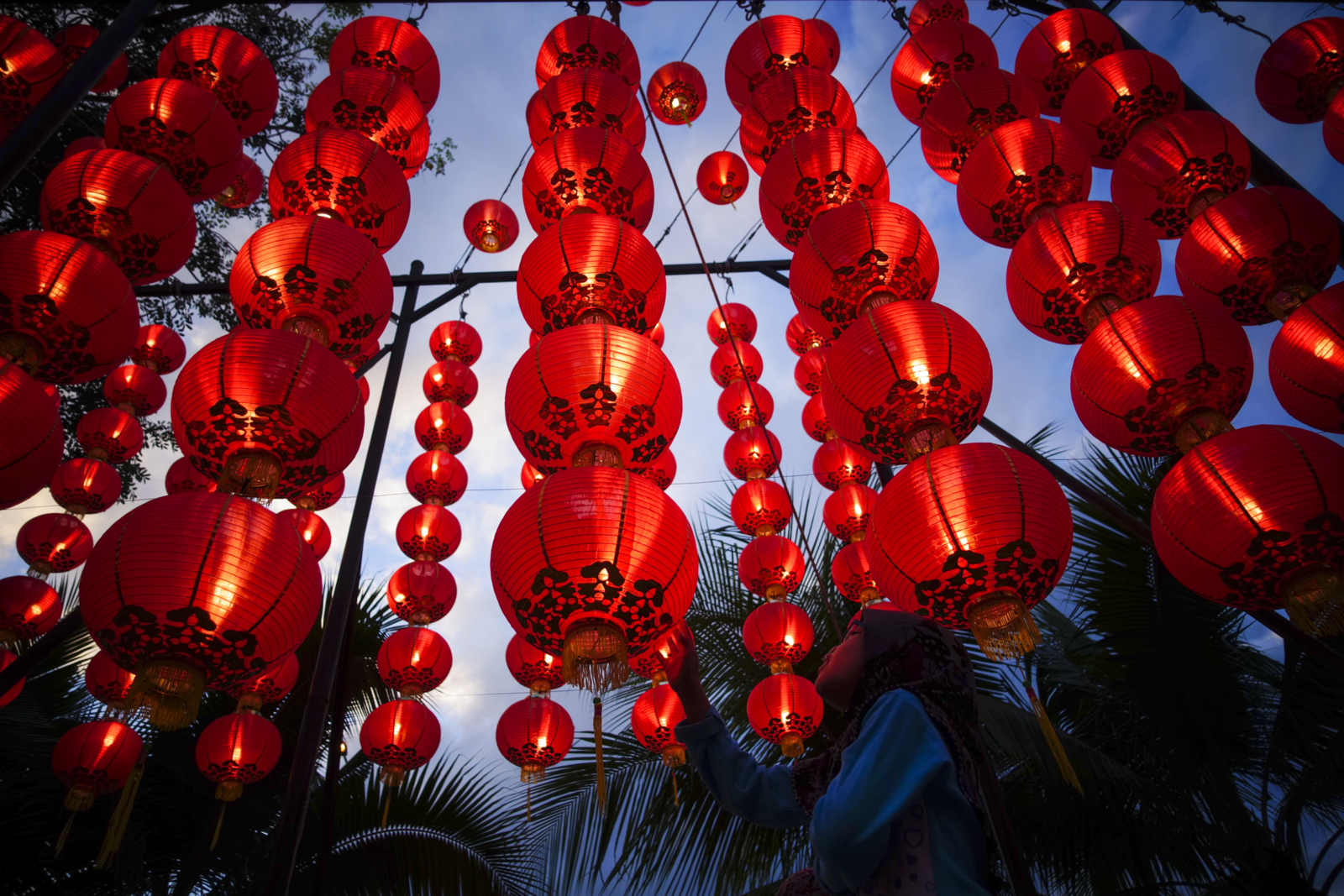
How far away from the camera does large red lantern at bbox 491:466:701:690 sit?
2035 millimetres

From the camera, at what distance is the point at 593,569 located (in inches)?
81.0

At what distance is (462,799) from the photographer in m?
5.98

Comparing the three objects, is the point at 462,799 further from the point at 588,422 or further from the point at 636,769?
the point at 588,422

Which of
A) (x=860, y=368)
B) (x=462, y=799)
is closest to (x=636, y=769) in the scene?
(x=462, y=799)

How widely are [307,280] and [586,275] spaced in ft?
3.38

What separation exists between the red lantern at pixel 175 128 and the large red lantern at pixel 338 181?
40cm

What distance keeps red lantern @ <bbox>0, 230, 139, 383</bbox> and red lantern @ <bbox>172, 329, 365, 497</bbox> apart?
22.6 inches

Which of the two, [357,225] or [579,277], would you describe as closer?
[579,277]

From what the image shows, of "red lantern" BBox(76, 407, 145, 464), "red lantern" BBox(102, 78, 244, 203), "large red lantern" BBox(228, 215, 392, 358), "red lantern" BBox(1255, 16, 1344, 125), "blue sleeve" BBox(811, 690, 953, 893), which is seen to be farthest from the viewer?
"red lantern" BBox(76, 407, 145, 464)

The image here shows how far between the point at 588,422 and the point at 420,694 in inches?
111

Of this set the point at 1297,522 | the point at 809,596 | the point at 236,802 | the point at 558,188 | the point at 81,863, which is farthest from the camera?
the point at 809,596

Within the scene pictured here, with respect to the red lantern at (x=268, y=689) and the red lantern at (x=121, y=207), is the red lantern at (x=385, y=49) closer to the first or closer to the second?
the red lantern at (x=121, y=207)

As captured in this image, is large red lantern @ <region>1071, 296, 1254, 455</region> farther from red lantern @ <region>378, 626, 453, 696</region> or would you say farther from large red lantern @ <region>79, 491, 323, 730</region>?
red lantern @ <region>378, 626, 453, 696</region>

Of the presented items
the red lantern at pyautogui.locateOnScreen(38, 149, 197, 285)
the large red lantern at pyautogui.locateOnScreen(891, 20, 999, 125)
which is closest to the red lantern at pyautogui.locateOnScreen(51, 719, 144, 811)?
the red lantern at pyautogui.locateOnScreen(38, 149, 197, 285)
